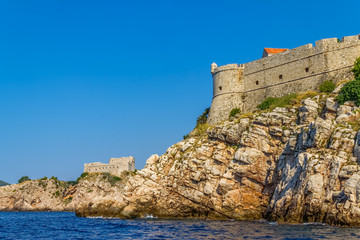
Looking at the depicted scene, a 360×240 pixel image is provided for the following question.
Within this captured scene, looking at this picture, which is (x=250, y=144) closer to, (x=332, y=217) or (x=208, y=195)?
(x=208, y=195)

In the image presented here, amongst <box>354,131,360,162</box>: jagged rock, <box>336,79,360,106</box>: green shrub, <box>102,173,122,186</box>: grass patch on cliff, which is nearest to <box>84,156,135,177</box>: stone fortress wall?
<box>102,173,122,186</box>: grass patch on cliff

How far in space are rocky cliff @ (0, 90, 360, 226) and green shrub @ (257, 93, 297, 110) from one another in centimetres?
153

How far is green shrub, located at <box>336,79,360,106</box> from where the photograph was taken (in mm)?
30311

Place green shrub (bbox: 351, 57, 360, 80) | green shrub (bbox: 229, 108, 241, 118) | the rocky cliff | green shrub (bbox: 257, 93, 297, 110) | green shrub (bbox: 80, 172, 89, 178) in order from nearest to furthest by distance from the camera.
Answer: the rocky cliff, green shrub (bbox: 351, 57, 360, 80), green shrub (bbox: 257, 93, 297, 110), green shrub (bbox: 229, 108, 241, 118), green shrub (bbox: 80, 172, 89, 178)

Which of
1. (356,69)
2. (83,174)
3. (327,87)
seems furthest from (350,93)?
(83,174)

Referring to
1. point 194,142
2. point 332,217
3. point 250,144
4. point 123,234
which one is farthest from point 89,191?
point 332,217

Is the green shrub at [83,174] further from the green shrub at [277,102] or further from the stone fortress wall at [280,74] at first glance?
the green shrub at [277,102]

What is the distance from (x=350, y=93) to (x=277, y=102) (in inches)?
290

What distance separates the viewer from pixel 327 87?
35062mm

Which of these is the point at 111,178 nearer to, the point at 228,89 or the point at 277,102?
the point at 228,89

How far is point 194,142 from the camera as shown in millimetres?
38719

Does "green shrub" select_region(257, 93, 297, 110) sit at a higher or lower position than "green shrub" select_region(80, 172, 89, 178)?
higher

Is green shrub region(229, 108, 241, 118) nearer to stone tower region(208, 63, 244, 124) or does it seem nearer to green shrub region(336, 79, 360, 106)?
stone tower region(208, 63, 244, 124)

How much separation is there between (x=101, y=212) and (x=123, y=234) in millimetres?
15788
